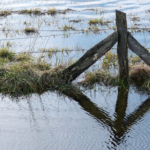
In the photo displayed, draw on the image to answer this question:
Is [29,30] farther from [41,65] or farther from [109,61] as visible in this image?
[109,61]

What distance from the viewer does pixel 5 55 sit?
6602 millimetres

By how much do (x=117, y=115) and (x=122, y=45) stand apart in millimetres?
1473

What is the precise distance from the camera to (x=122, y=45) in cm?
447

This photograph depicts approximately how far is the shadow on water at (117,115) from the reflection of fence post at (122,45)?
0.40 m

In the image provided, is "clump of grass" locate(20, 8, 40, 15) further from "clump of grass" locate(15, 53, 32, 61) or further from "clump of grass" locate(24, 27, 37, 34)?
"clump of grass" locate(15, 53, 32, 61)

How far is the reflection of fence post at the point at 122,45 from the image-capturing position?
4336 mm

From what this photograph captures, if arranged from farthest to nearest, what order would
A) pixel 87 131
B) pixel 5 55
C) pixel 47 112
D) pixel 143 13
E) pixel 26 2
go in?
pixel 26 2 → pixel 143 13 → pixel 5 55 → pixel 47 112 → pixel 87 131

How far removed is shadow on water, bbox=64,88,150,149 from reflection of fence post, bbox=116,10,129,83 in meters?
0.40

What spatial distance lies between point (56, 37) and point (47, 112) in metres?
5.32

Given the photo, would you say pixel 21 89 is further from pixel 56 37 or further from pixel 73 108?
pixel 56 37

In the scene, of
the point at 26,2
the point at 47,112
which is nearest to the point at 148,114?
the point at 47,112

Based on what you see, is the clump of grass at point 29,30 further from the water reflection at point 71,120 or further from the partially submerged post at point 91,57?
the water reflection at point 71,120

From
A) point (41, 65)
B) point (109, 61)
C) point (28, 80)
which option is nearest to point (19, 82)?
point (28, 80)

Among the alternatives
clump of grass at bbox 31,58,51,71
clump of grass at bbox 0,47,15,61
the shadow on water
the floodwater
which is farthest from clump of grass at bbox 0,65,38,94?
clump of grass at bbox 0,47,15,61
